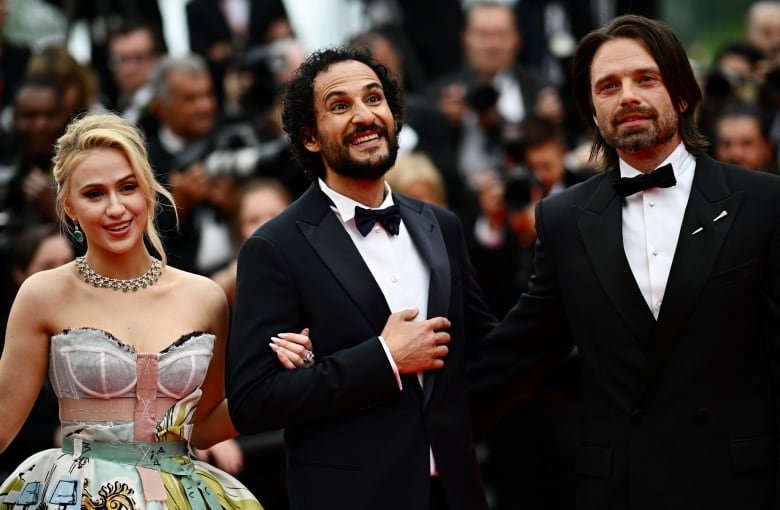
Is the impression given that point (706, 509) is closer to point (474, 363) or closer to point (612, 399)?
point (612, 399)

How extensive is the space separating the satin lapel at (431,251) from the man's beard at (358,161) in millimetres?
202

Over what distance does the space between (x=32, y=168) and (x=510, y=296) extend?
2.45 m

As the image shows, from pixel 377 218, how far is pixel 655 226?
2.85ft

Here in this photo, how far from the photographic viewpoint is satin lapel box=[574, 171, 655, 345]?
4273 mm

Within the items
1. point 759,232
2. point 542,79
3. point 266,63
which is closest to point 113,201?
point 759,232

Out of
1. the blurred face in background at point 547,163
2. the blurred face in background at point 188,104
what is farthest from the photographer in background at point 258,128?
the blurred face in background at point 547,163

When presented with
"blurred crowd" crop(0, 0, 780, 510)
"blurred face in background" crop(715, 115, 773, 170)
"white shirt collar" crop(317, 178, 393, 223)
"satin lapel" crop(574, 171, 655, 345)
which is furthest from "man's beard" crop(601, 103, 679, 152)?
"blurred face in background" crop(715, 115, 773, 170)

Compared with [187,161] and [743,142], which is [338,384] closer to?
[187,161]

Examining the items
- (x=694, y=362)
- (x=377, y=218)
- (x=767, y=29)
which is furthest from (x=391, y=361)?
(x=767, y=29)

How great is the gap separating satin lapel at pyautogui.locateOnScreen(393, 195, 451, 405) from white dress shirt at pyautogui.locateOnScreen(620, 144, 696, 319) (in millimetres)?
580

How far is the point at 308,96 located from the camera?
15.3 feet

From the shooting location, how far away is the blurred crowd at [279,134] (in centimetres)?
677

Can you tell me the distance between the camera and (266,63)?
8.19 metres

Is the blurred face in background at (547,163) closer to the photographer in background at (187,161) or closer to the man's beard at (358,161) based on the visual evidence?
the photographer in background at (187,161)
